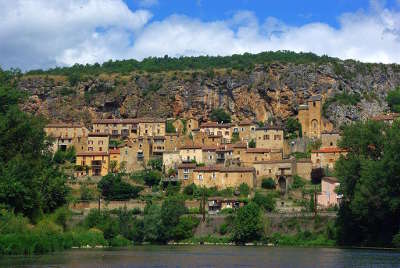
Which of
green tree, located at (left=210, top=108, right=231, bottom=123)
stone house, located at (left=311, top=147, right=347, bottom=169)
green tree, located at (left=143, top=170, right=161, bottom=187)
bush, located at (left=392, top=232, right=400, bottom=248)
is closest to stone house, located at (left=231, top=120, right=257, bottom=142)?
green tree, located at (left=210, top=108, right=231, bottom=123)

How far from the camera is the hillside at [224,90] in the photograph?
132250 millimetres

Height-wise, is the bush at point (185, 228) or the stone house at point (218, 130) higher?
the stone house at point (218, 130)

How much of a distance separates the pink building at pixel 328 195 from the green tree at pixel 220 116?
132 feet

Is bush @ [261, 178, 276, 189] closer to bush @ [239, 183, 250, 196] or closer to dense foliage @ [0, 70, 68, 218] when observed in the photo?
bush @ [239, 183, 250, 196]

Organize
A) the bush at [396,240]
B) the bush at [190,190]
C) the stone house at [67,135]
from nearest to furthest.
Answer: the bush at [396,240] < the bush at [190,190] < the stone house at [67,135]

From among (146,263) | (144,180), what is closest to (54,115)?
(144,180)

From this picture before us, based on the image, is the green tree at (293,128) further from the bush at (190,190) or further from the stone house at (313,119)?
the bush at (190,190)

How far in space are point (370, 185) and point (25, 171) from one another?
28270 mm

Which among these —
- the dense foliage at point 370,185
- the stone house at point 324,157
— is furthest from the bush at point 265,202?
the dense foliage at point 370,185

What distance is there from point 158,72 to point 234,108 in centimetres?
2218

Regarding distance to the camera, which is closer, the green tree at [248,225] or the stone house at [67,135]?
the green tree at [248,225]

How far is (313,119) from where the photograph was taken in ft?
398

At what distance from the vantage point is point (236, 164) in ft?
346

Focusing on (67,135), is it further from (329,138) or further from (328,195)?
(328,195)
